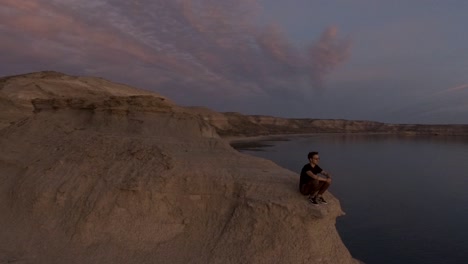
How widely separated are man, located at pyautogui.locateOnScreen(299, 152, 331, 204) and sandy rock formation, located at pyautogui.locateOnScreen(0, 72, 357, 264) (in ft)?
0.89

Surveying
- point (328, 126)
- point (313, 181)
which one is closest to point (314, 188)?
point (313, 181)

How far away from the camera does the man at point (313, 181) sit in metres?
10.1

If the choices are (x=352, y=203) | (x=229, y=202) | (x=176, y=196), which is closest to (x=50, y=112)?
(x=176, y=196)

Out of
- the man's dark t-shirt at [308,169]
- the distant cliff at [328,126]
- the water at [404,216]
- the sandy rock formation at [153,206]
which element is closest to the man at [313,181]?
the man's dark t-shirt at [308,169]

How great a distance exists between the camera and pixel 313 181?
33.6 ft

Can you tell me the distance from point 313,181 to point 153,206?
4.71m

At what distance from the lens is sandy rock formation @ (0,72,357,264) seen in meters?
10.5

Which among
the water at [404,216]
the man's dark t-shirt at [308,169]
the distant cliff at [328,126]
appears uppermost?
the man's dark t-shirt at [308,169]

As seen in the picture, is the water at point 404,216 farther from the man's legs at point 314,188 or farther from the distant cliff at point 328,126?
the distant cliff at point 328,126

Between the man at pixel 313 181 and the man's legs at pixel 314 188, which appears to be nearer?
the man at pixel 313 181

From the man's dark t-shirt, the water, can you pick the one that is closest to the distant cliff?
the water

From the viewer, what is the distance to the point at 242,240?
10.6 metres

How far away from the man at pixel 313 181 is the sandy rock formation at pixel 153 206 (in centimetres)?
27

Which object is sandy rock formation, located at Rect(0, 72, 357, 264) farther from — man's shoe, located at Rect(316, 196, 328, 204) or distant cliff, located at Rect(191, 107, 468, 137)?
distant cliff, located at Rect(191, 107, 468, 137)
